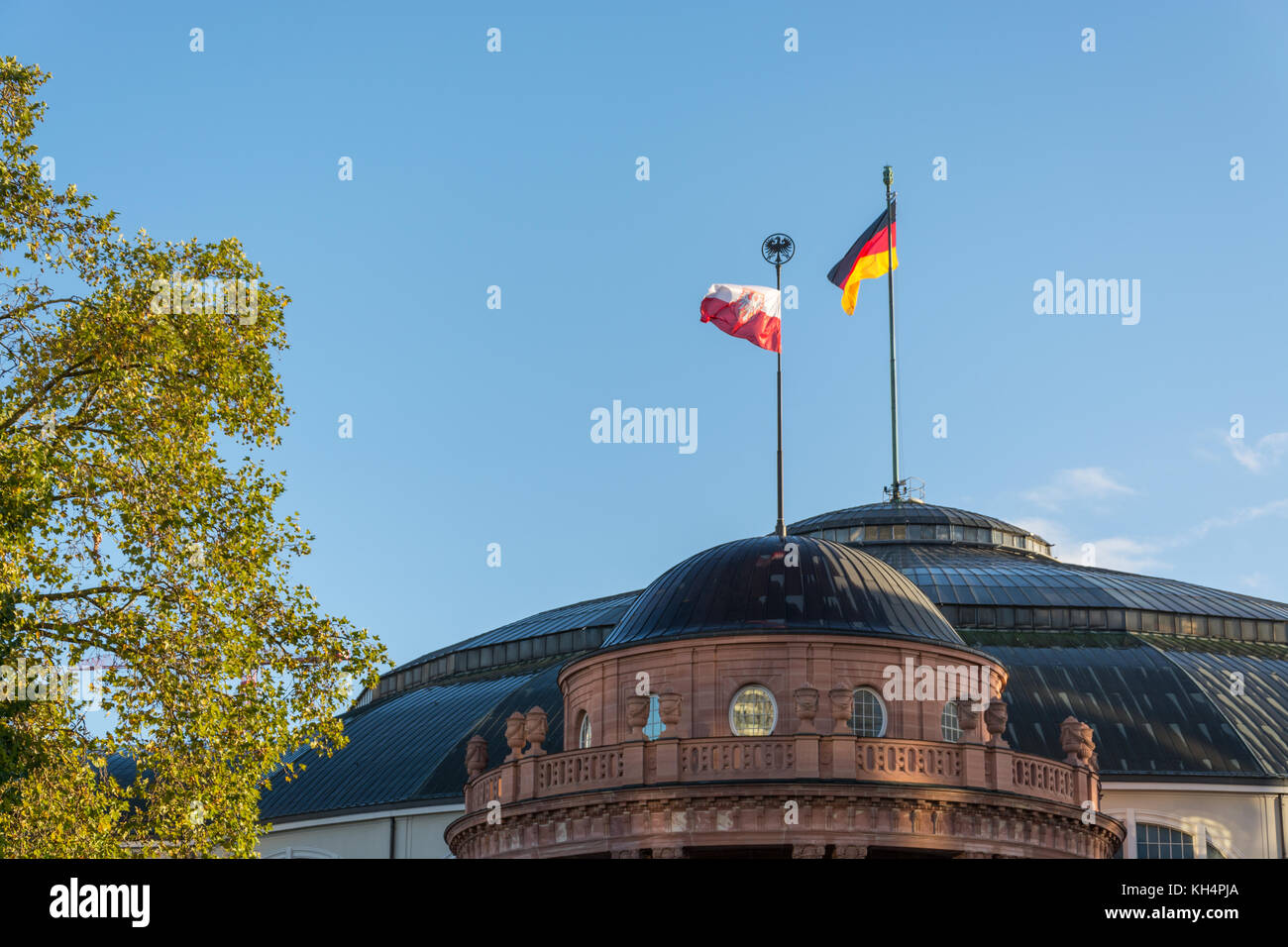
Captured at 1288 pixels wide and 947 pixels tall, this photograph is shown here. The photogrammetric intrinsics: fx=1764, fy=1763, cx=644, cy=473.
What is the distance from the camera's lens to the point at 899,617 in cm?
4056

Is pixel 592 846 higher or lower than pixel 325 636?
lower

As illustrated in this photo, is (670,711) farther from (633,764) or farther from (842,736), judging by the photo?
(842,736)

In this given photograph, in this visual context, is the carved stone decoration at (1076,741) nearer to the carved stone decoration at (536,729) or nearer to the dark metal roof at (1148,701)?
the dark metal roof at (1148,701)

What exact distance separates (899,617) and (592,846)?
8912 mm

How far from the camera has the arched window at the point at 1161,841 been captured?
168 feet

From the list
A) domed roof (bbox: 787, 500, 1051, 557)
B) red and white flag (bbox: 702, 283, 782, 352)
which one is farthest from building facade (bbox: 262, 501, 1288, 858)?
domed roof (bbox: 787, 500, 1051, 557)

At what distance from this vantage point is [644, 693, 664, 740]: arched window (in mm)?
39344

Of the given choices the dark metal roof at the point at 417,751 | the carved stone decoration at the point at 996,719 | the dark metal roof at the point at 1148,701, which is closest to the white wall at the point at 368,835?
the dark metal roof at the point at 417,751

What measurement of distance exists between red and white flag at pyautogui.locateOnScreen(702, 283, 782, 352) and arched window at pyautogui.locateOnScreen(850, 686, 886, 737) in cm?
1076

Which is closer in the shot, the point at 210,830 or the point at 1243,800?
the point at 210,830

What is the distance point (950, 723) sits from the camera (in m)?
39.8
